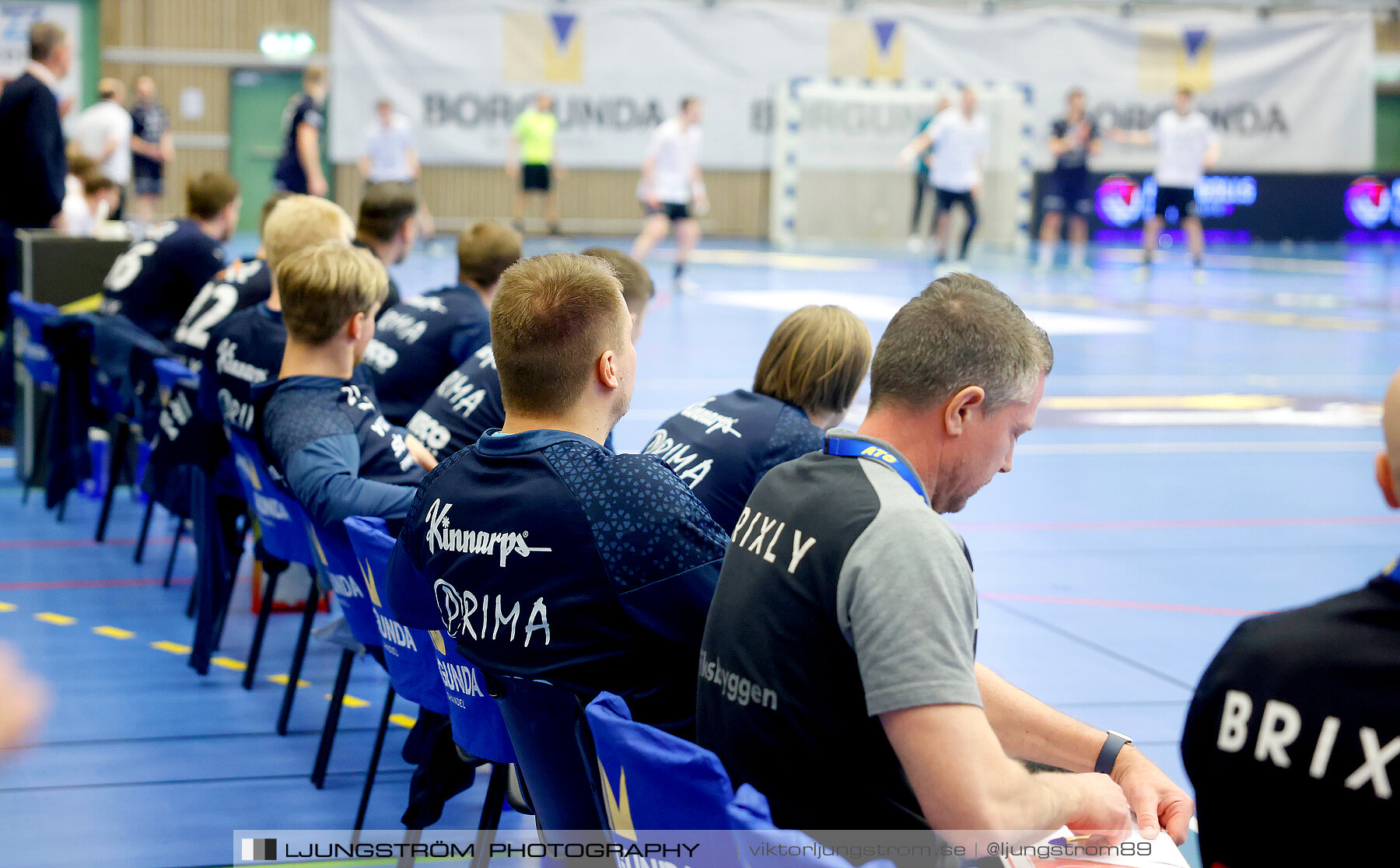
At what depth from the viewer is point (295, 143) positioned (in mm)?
15500

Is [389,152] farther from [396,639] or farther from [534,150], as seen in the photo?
[396,639]

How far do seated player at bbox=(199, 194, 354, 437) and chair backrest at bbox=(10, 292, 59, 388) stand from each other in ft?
6.17

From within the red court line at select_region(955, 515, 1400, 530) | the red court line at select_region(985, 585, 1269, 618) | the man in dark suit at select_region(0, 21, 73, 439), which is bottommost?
the red court line at select_region(985, 585, 1269, 618)

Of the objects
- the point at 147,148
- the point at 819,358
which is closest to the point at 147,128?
the point at 147,148

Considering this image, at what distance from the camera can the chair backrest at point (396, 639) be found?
8.77ft

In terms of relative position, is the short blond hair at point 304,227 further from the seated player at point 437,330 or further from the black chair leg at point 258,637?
the black chair leg at point 258,637

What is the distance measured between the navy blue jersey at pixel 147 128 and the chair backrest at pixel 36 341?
12.2m

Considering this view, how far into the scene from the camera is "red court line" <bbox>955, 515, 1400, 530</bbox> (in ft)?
21.7

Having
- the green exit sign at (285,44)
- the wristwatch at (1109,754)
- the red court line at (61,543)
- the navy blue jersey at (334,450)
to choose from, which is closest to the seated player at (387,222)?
the red court line at (61,543)

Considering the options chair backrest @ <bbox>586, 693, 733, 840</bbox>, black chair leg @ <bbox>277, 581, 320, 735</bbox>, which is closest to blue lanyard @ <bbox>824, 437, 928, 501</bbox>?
chair backrest @ <bbox>586, 693, 733, 840</bbox>

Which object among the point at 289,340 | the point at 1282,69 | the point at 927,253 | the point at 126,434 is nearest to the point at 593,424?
the point at 289,340

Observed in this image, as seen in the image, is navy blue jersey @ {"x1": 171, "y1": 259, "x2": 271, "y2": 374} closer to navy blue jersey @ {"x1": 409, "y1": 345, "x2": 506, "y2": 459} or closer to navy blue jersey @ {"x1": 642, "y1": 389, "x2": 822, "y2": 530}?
navy blue jersey @ {"x1": 409, "y1": 345, "x2": 506, "y2": 459}

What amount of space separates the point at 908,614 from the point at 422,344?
3.56 metres

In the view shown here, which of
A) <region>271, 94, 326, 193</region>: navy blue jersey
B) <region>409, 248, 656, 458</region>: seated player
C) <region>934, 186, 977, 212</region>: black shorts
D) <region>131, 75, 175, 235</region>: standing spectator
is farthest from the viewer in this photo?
<region>934, 186, 977, 212</region>: black shorts
